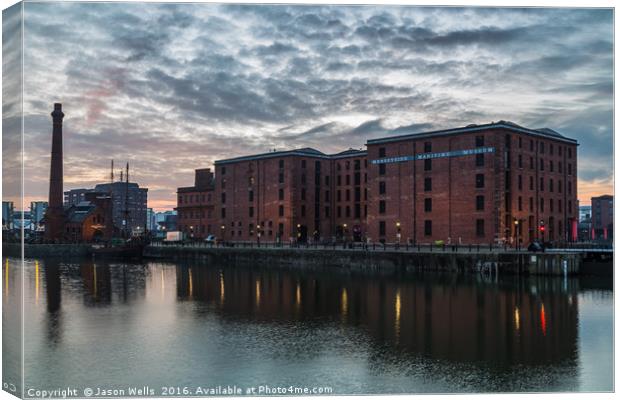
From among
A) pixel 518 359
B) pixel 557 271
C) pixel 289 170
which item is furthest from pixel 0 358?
pixel 289 170

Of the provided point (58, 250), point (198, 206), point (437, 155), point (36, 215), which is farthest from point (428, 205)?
point (58, 250)

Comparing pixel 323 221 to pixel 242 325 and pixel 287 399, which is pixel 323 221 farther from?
pixel 287 399

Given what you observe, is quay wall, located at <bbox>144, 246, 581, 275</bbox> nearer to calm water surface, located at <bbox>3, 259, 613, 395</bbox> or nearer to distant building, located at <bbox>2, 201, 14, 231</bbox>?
calm water surface, located at <bbox>3, 259, 613, 395</bbox>

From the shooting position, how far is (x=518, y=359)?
25.0 m

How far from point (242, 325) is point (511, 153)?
50773 millimetres

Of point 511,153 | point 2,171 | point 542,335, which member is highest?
point 511,153

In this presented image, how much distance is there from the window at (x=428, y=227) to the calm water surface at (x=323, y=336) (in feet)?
85.3

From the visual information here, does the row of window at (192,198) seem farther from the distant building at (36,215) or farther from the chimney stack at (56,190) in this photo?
the distant building at (36,215)

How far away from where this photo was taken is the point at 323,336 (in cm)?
2998

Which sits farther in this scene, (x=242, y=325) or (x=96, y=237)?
(x=96, y=237)

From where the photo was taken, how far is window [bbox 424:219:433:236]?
79375mm

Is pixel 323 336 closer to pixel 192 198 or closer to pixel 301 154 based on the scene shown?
pixel 301 154

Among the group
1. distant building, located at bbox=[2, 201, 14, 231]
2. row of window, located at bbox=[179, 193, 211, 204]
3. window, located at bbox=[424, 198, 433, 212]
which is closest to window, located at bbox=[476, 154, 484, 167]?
window, located at bbox=[424, 198, 433, 212]

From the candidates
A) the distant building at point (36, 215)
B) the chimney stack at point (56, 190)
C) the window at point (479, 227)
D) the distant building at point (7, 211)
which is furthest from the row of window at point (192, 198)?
the distant building at point (7, 211)
